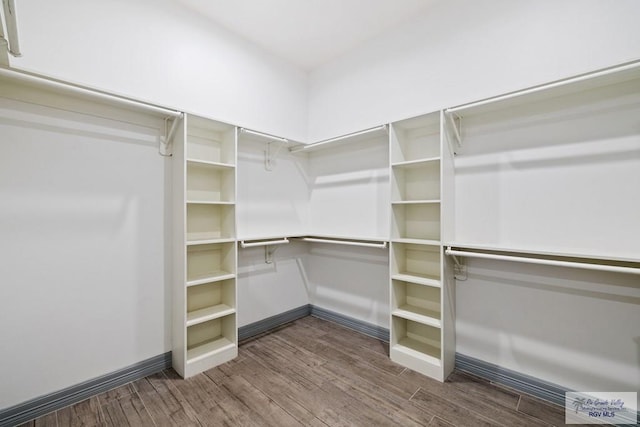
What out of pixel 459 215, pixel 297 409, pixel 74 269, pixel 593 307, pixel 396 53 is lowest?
pixel 297 409

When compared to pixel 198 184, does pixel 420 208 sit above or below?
below

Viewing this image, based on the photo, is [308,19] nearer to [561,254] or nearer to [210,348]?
[561,254]

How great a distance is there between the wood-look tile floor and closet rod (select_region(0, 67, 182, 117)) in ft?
6.82

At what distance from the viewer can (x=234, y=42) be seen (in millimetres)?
2691

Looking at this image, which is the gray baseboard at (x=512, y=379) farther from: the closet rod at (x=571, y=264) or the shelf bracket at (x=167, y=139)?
the shelf bracket at (x=167, y=139)

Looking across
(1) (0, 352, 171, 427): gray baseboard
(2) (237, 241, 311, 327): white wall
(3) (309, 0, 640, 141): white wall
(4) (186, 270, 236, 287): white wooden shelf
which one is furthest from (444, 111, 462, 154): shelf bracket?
(1) (0, 352, 171, 427): gray baseboard

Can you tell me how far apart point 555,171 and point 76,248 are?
132 inches

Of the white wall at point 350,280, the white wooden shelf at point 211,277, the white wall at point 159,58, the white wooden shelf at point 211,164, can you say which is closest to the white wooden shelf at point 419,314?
the white wall at point 350,280

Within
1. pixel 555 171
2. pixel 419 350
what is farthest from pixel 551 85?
pixel 419 350

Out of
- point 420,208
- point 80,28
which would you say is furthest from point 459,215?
point 80,28

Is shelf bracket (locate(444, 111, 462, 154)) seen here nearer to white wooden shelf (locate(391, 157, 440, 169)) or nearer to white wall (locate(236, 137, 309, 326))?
white wooden shelf (locate(391, 157, 440, 169))

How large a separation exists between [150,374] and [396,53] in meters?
3.61

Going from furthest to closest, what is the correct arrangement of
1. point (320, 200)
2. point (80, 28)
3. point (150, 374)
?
point (320, 200) → point (150, 374) → point (80, 28)

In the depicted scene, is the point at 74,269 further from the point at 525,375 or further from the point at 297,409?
the point at 525,375
